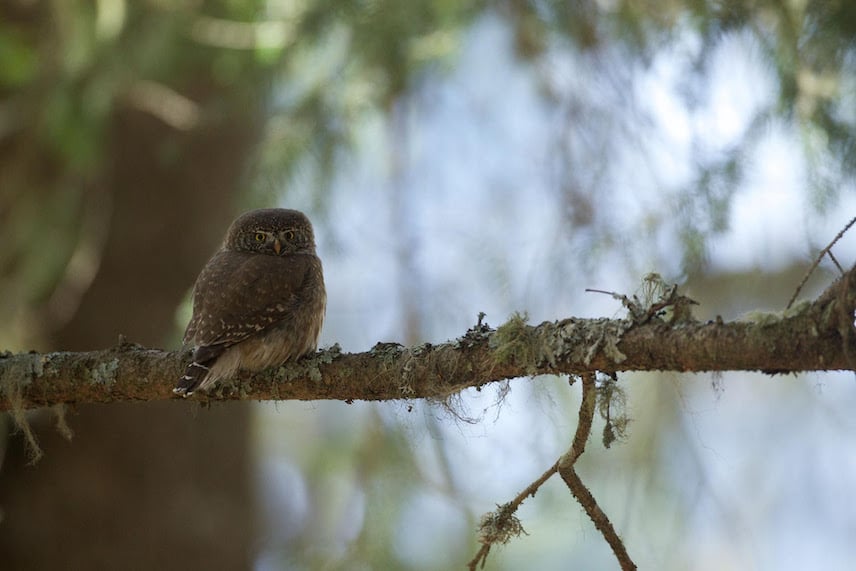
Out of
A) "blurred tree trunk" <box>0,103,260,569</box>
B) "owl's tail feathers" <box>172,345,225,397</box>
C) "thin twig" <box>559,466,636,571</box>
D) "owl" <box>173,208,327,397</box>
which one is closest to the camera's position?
"thin twig" <box>559,466,636,571</box>

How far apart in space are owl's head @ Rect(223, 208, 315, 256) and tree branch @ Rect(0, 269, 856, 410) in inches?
42.3

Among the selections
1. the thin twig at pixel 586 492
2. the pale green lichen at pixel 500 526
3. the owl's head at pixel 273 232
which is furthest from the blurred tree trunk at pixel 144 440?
the thin twig at pixel 586 492

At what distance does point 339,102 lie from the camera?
3.85 metres

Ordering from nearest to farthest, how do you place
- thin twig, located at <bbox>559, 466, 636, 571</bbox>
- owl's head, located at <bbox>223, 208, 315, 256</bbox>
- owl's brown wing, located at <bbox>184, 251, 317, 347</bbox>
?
thin twig, located at <bbox>559, 466, 636, 571</bbox> → owl's brown wing, located at <bbox>184, 251, 317, 347</bbox> → owl's head, located at <bbox>223, 208, 315, 256</bbox>

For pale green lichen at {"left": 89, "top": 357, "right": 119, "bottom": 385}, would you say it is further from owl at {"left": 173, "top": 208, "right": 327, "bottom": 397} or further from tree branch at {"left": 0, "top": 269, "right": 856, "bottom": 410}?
owl at {"left": 173, "top": 208, "right": 327, "bottom": 397}

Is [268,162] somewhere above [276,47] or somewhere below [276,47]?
below

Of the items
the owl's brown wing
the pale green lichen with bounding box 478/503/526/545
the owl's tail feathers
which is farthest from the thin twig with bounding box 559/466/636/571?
the owl's brown wing

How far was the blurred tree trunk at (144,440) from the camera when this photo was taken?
5457 millimetres

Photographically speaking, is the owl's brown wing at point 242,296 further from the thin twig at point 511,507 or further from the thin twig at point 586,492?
the thin twig at point 586,492

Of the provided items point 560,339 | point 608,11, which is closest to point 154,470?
point 608,11

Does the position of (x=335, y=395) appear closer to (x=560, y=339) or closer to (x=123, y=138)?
(x=560, y=339)

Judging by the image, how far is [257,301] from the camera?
3520mm

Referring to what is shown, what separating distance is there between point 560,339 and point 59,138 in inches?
136

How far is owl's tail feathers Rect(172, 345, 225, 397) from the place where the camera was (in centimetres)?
287
